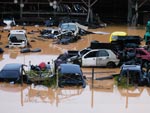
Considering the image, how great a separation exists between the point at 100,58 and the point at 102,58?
5.0 inches

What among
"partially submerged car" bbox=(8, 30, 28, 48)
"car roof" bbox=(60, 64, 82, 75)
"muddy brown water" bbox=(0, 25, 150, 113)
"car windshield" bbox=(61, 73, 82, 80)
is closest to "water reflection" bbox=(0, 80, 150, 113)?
"muddy brown water" bbox=(0, 25, 150, 113)

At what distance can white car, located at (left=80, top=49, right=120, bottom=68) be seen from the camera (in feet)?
90.9

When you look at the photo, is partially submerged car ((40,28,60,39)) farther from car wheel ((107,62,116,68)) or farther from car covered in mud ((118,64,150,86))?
car covered in mud ((118,64,150,86))

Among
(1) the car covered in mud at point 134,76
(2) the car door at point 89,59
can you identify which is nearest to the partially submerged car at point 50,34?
(2) the car door at point 89,59

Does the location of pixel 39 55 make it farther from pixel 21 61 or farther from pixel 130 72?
pixel 130 72

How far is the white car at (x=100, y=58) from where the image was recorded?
27719 millimetres

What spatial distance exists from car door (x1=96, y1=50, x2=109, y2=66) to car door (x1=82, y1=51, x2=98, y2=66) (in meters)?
0.23

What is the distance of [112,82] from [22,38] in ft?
45.9

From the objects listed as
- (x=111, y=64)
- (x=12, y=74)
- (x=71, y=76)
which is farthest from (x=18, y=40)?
(x=71, y=76)

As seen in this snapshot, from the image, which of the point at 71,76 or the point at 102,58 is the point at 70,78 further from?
the point at 102,58

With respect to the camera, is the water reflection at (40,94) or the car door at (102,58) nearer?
the water reflection at (40,94)

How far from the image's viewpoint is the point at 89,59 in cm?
2772

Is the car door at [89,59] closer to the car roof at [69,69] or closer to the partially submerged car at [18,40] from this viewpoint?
the car roof at [69,69]

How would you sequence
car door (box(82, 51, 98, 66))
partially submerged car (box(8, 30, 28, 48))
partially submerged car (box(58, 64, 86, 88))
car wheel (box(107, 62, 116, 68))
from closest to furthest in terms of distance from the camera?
partially submerged car (box(58, 64, 86, 88)) → car door (box(82, 51, 98, 66)) → car wheel (box(107, 62, 116, 68)) → partially submerged car (box(8, 30, 28, 48))
